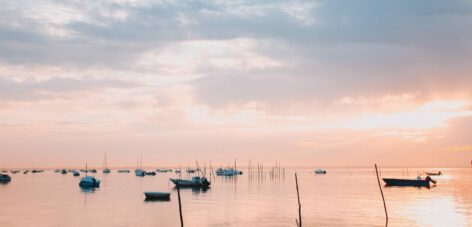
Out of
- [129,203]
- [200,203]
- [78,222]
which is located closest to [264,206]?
[200,203]

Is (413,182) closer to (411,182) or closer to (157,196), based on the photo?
(411,182)

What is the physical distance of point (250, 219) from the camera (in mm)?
54812

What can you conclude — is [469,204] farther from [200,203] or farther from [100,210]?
[100,210]

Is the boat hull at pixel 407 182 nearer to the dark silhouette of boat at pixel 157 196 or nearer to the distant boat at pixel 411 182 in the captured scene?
the distant boat at pixel 411 182

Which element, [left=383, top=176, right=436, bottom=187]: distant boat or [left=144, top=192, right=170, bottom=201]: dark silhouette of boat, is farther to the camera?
[left=383, top=176, right=436, bottom=187]: distant boat

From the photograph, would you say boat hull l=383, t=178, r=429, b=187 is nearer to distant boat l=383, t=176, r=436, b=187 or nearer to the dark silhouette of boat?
distant boat l=383, t=176, r=436, b=187

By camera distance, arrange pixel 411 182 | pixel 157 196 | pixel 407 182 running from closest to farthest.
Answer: pixel 157 196
pixel 411 182
pixel 407 182

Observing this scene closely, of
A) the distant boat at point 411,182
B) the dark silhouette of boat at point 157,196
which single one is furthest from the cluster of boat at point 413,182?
the dark silhouette of boat at point 157,196

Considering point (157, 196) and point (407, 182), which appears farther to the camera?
point (407, 182)

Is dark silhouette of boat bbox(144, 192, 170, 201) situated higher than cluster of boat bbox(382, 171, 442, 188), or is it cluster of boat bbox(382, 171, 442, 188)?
dark silhouette of boat bbox(144, 192, 170, 201)

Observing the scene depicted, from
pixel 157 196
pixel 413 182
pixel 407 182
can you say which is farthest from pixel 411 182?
pixel 157 196

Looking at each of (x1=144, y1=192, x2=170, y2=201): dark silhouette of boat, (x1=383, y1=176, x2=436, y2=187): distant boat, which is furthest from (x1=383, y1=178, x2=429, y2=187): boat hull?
(x1=144, y1=192, x2=170, y2=201): dark silhouette of boat

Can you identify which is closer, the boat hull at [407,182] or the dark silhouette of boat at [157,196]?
the dark silhouette of boat at [157,196]

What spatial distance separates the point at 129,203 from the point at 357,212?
3639 cm
